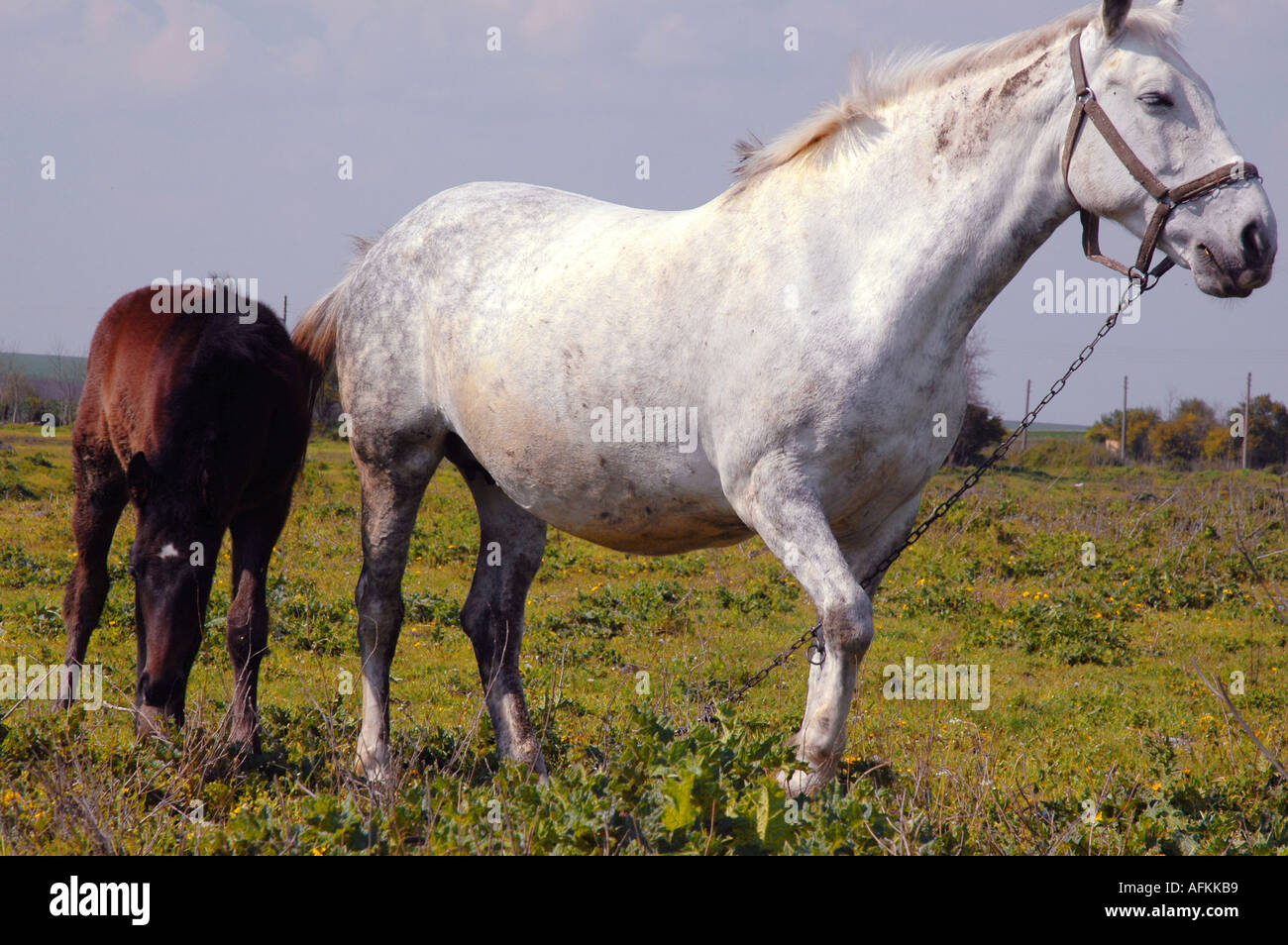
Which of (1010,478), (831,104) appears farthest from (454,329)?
(1010,478)

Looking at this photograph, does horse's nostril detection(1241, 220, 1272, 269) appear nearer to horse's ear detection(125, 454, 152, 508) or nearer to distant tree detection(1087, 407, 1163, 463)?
horse's ear detection(125, 454, 152, 508)

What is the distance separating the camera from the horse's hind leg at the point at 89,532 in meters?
5.44

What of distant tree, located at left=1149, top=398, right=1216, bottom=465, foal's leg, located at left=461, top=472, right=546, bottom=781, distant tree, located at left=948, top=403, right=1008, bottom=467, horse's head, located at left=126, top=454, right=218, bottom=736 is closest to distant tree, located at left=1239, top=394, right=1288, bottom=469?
distant tree, located at left=1149, top=398, right=1216, bottom=465

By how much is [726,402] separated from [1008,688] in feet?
15.3

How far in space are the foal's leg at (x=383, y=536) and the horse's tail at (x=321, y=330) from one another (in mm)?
709

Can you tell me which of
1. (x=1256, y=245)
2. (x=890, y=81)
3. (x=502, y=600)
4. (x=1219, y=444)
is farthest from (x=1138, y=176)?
(x=1219, y=444)

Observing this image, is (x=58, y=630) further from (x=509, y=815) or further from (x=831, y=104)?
(x=831, y=104)

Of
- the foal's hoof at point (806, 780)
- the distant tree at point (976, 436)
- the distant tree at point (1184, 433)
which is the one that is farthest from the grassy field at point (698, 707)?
the distant tree at point (1184, 433)

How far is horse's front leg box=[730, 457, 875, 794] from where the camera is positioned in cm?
323

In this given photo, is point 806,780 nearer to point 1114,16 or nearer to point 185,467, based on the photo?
point 1114,16

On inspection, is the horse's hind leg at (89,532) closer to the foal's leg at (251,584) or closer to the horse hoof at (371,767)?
the foal's leg at (251,584)

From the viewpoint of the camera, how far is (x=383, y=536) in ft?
15.9

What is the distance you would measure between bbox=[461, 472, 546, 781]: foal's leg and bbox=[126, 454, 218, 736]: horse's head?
4.02ft

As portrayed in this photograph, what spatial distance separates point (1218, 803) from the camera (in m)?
3.95
